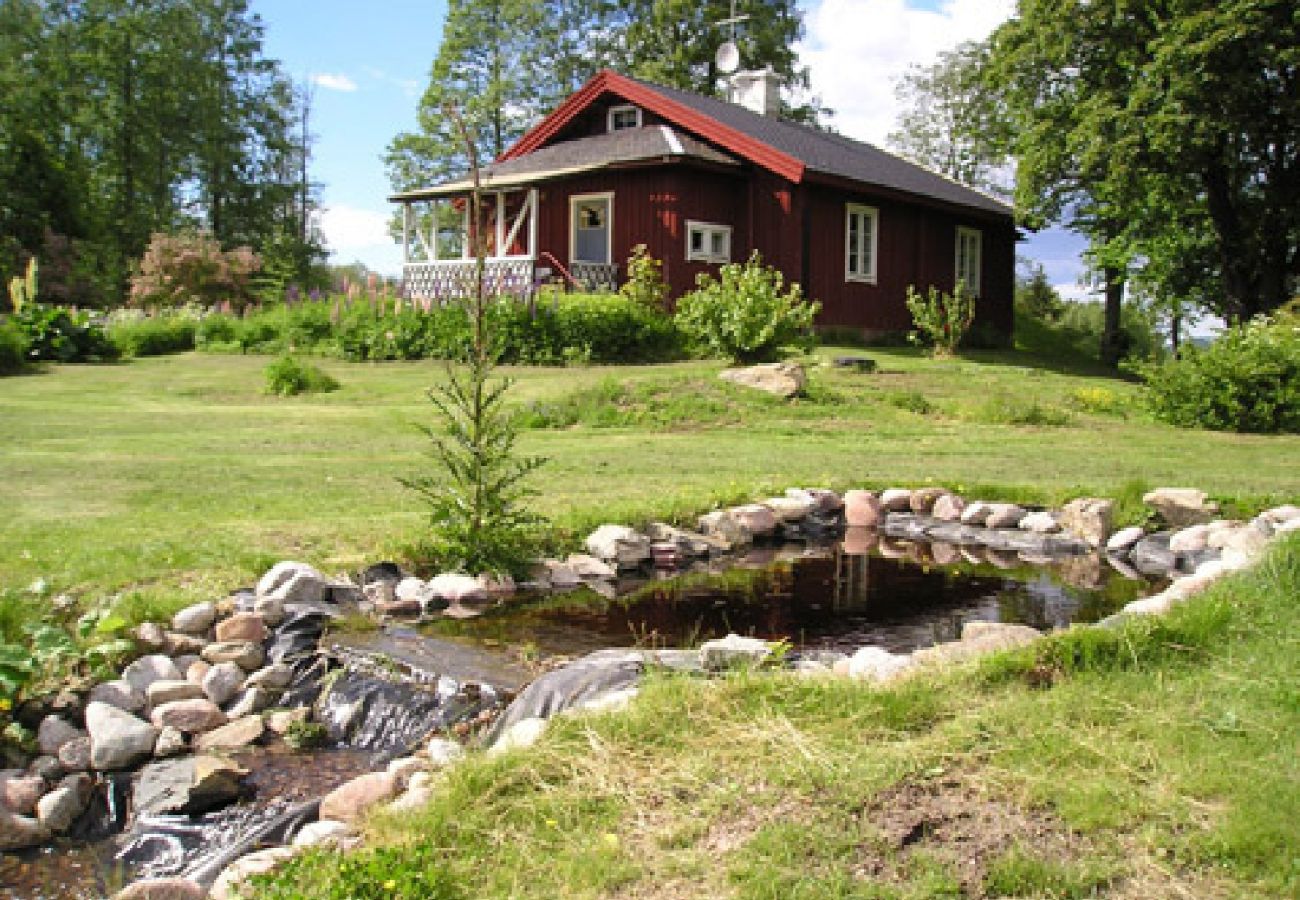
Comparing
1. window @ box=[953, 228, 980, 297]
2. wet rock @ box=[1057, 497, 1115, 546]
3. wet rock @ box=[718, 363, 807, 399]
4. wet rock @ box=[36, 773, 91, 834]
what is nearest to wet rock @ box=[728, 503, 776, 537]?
wet rock @ box=[1057, 497, 1115, 546]

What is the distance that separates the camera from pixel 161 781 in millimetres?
3904

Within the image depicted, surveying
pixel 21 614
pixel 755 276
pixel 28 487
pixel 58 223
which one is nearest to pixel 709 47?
pixel 58 223

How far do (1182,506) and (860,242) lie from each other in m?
15.2

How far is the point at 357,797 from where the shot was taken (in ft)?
11.0

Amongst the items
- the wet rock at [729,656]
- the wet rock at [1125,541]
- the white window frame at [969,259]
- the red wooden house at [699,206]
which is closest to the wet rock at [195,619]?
the wet rock at [729,656]

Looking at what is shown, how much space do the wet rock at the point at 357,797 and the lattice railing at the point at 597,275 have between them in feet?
56.3

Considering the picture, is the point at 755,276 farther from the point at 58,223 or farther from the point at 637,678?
the point at 58,223

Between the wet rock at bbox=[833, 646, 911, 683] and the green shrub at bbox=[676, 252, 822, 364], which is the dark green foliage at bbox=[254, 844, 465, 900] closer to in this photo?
the wet rock at bbox=[833, 646, 911, 683]

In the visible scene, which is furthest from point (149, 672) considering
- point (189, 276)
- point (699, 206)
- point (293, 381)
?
point (189, 276)

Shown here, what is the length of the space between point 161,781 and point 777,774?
2.35 meters

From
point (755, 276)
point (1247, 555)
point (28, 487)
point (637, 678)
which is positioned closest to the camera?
point (637, 678)

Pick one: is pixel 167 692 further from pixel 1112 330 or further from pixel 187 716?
pixel 1112 330

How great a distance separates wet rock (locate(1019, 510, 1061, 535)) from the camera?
7559 millimetres

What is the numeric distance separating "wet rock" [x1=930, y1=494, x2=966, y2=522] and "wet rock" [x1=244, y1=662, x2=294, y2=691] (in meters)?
4.95
